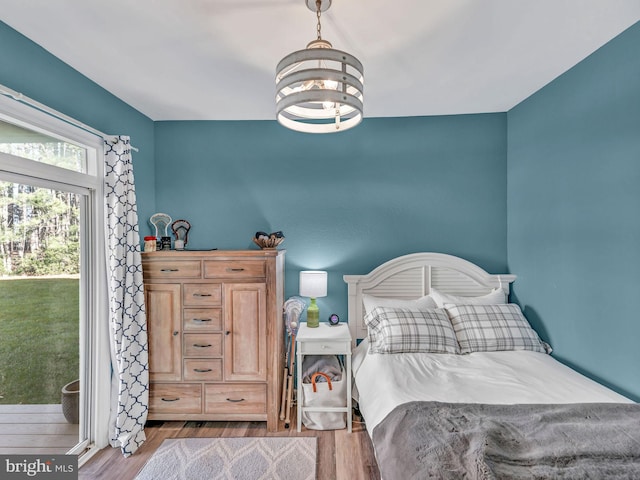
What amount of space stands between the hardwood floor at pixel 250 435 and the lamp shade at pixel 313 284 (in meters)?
1.03

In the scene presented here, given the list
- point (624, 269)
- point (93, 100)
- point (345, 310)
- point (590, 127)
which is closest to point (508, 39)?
point (590, 127)

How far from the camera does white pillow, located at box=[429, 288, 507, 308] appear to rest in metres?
2.85

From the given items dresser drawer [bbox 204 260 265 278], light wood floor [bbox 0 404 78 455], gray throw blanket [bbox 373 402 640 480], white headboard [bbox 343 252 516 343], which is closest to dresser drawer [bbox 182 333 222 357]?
dresser drawer [bbox 204 260 265 278]

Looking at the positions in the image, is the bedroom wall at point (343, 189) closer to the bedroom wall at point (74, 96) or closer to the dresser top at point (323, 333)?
the bedroom wall at point (74, 96)

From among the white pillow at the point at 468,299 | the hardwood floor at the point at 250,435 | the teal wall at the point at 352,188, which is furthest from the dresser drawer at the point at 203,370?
the white pillow at the point at 468,299

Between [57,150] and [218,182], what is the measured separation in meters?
1.30

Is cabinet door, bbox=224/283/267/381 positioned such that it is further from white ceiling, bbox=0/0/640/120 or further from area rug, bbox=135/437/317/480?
white ceiling, bbox=0/0/640/120

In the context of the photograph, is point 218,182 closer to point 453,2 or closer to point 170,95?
point 170,95

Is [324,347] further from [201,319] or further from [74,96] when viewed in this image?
[74,96]

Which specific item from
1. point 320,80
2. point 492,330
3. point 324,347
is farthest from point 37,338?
point 492,330

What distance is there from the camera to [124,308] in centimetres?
241

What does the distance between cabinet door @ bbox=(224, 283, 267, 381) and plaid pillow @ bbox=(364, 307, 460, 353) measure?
864 mm

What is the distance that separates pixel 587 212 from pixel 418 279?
4.42 ft

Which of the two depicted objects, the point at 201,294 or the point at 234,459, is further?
the point at 201,294
